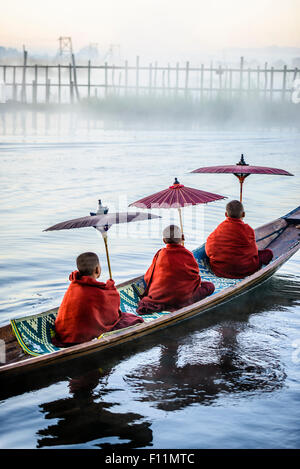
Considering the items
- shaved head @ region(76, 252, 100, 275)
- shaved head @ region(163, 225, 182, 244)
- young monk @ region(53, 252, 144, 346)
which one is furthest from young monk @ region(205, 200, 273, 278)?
shaved head @ region(76, 252, 100, 275)

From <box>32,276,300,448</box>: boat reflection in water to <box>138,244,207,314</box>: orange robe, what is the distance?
0.38m

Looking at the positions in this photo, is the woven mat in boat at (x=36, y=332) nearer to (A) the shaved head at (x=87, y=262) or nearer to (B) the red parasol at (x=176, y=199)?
(A) the shaved head at (x=87, y=262)

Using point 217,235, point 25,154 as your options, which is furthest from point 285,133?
point 217,235

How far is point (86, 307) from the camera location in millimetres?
5473

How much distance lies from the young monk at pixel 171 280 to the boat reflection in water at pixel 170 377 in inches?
13.1

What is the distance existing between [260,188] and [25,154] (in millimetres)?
10970

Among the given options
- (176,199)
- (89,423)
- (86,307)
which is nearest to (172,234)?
(176,199)

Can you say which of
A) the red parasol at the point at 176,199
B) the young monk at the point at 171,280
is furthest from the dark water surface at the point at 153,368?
the red parasol at the point at 176,199

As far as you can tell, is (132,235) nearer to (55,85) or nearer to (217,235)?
(217,235)

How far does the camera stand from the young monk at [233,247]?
787 centimetres

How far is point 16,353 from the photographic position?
5383 millimetres

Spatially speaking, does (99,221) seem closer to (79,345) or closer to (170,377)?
(79,345)

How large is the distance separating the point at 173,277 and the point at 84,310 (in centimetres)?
150

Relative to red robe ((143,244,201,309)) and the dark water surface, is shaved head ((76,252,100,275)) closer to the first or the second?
the dark water surface
